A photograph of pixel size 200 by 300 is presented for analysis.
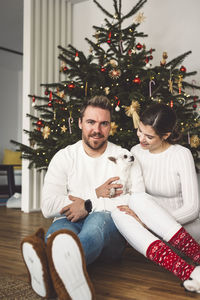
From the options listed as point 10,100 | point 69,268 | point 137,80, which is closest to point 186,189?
point 69,268

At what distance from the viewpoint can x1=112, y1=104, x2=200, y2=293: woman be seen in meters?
1.51

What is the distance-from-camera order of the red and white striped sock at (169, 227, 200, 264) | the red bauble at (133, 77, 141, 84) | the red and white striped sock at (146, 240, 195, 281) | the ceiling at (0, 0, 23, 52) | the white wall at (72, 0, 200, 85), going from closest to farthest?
the red and white striped sock at (146, 240, 195, 281)
the red and white striped sock at (169, 227, 200, 264)
the red bauble at (133, 77, 141, 84)
the white wall at (72, 0, 200, 85)
the ceiling at (0, 0, 23, 52)

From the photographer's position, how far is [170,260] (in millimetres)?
1482

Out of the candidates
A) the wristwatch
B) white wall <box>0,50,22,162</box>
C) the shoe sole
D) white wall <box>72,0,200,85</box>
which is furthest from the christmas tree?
white wall <box>0,50,22,162</box>

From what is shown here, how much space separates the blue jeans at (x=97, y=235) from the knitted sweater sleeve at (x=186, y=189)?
31cm

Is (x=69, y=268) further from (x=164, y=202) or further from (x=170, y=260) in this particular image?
(x=164, y=202)

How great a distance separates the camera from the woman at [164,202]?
4.95ft

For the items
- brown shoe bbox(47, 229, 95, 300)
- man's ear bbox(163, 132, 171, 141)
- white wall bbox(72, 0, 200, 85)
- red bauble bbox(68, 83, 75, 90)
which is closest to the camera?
brown shoe bbox(47, 229, 95, 300)

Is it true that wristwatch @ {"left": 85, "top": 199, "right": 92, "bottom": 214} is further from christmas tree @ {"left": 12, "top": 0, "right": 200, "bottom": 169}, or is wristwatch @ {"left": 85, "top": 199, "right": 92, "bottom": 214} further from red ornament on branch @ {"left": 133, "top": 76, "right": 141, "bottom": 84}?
red ornament on branch @ {"left": 133, "top": 76, "right": 141, "bottom": 84}

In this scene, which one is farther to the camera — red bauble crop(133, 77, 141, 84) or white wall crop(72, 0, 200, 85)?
white wall crop(72, 0, 200, 85)

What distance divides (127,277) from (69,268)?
0.56 m

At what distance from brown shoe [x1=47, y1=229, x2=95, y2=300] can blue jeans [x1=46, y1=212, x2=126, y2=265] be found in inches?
9.1

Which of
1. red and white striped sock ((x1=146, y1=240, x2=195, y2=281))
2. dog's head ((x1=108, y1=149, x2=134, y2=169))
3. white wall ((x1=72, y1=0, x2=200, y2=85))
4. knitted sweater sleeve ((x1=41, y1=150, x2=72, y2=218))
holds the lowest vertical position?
red and white striped sock ((x1=146, y1=240, x2=195, y2=281))

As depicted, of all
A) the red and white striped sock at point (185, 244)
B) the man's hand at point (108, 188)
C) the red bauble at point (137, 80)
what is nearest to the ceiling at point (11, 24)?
the red bauble at point (137, 80)
